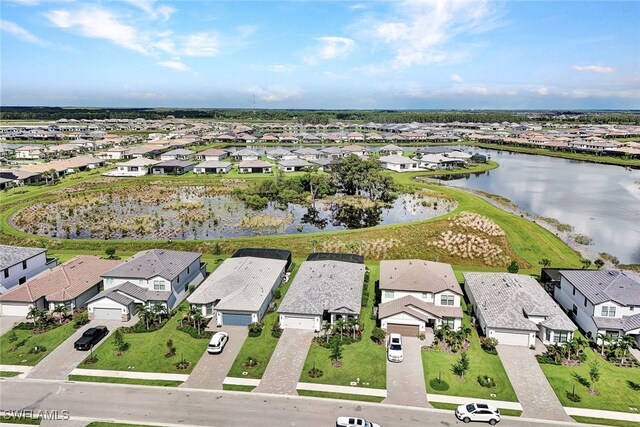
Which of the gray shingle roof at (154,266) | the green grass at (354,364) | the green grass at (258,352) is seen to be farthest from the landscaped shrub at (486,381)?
the gray shingle roof at (154,266)

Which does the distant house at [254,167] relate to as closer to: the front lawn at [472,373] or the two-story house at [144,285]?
the two-story house at [144,285]

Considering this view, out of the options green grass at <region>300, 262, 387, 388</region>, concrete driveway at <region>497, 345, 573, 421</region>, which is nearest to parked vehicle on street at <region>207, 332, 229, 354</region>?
green grass at <region>300, 262, 387, 388</region>

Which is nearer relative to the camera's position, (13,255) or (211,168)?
(13,255)

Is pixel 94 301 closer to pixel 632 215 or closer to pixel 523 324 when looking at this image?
pixel 523 324

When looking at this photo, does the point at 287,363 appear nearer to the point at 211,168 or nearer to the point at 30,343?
the point at 30,343

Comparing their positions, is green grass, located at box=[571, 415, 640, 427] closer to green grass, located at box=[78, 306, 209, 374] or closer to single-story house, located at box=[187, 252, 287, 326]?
single-story house, located at box=[187, 252, 287, 326]

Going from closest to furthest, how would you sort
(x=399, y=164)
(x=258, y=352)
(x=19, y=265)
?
(x=258, y=352)
(x=19, y=265)
(x=399, y=164)

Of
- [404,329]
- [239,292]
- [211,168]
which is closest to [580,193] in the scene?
[404,329]

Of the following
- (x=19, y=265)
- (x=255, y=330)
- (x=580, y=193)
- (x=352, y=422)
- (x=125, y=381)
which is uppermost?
(x=19, y=265)
